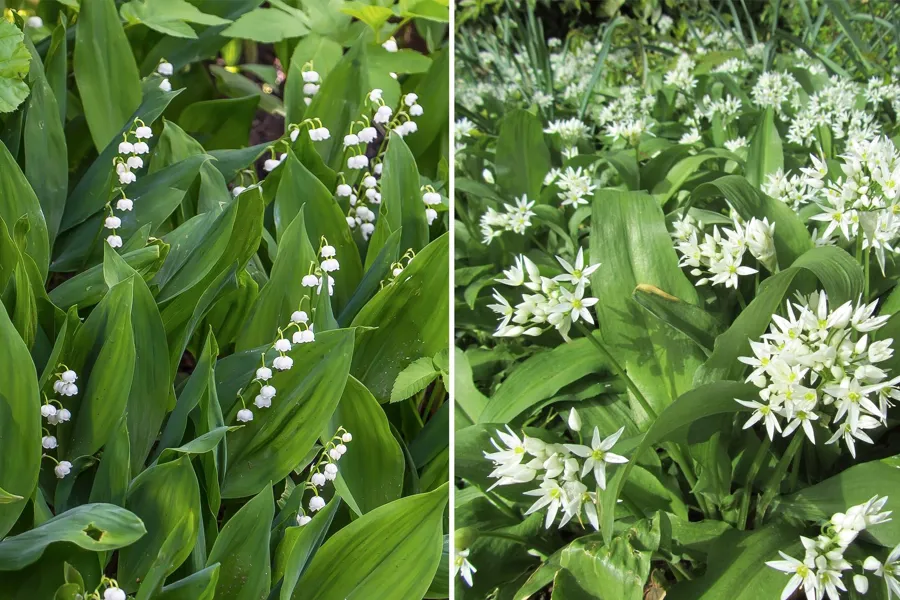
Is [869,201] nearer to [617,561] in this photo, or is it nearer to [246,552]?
[617,561]

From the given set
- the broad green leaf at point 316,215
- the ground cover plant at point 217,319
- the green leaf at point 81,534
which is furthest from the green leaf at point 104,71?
the green leaf at point 81,534

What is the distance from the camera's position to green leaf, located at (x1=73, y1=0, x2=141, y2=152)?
0.85 metres

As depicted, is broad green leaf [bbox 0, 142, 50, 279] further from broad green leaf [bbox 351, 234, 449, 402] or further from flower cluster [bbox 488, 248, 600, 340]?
flower cluster [bbox 488, 248, 600, 340]

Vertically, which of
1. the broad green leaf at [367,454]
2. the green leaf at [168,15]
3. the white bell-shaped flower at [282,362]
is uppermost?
the green leaf at [168,15]

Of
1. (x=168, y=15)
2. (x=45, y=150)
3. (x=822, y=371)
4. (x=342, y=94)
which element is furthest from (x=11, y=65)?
(x=822, y=371)

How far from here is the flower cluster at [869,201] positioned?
676 millimetres

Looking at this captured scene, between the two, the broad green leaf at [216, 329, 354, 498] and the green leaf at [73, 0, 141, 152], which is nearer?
the broad green leaf at [216, 329, 354, 498]

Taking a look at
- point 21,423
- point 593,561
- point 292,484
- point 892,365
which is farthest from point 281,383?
point 892,365

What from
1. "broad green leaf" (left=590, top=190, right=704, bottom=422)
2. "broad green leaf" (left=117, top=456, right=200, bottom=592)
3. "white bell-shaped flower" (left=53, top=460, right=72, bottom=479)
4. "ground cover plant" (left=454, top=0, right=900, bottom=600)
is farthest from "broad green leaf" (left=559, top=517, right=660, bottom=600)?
"white bell-shaped flower" (left=53, top=460, right=72, bottom=479)

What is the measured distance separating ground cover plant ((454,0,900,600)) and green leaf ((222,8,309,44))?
0.84 feet

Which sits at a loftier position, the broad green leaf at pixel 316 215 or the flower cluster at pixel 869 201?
the flower cluster at pixel 869 201

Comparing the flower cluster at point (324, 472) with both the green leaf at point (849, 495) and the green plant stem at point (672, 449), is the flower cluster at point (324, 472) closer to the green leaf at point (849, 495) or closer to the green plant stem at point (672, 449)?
the green plant stem at point (672, 449)

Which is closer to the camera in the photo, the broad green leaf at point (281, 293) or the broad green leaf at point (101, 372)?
the broad green leaf at point (101, 372)

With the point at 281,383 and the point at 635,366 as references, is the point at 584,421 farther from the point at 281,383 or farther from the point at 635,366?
the point at 281,383
